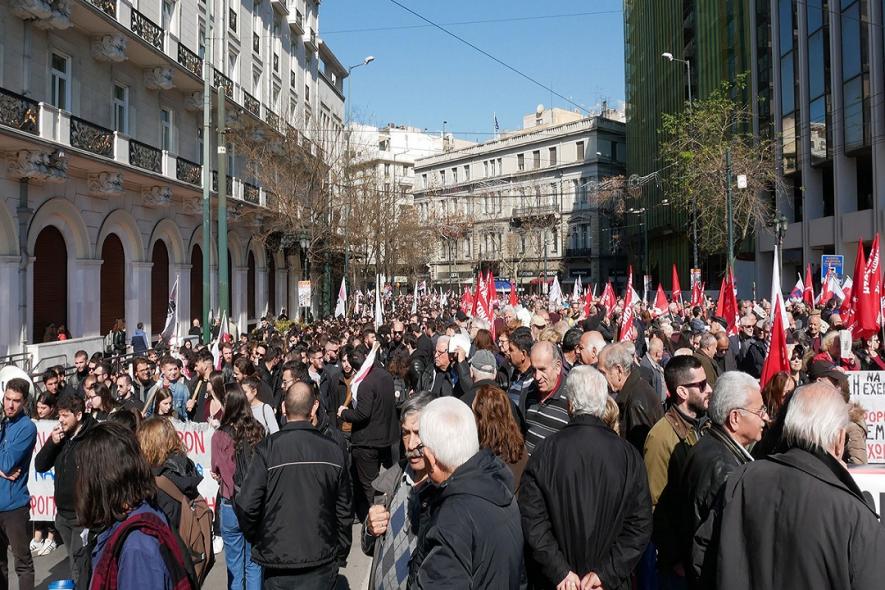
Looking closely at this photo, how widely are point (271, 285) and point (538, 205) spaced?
134 feet

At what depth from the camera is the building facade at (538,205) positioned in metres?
74.0

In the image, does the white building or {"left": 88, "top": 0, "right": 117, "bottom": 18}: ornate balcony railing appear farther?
{"left": 88, "top": 0, "right": 117, "bottom": 18}: ornate balcony railing

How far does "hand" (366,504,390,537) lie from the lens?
3.49 metres

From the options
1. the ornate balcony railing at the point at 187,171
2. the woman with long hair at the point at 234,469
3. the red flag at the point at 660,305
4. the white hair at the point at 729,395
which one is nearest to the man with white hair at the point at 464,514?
the white hair at the point at 729,395

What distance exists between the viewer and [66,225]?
2023 cm

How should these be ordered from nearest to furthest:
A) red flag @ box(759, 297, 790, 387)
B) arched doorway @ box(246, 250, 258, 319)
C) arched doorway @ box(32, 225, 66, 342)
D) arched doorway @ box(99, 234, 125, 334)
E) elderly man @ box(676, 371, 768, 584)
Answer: elderly man @ box(676, 371, 768, 584), red flag @ box(759, 297, 790, 387), arched doorway @ box(32, 225, 66, 342), arched doorway @ box(99, 234, 125, 334), arched doorway @ box(246, 250, 258, 319)

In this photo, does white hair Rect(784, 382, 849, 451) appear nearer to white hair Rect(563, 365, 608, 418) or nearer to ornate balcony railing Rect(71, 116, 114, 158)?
white hair Rect(563, 365, 608, 418)

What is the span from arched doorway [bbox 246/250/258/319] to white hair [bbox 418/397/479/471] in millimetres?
34024

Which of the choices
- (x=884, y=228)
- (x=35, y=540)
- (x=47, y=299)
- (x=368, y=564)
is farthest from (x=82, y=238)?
(x=884, y=228)

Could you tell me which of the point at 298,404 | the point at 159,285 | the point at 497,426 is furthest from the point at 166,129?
the point at 497,426

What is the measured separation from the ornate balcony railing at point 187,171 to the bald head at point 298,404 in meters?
21.6

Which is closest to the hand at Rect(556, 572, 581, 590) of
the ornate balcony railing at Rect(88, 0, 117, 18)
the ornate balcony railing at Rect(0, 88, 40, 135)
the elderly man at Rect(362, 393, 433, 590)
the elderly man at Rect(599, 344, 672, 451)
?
the elderly man at Rect(362, 393, 433, 590)

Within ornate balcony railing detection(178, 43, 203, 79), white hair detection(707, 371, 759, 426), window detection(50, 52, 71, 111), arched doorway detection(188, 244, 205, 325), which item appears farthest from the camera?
arched doorway detection(188, 244, 205, 325)

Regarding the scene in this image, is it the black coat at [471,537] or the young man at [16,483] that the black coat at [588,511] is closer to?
the black coat at [471,537]
